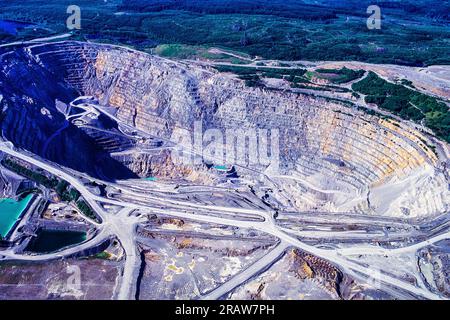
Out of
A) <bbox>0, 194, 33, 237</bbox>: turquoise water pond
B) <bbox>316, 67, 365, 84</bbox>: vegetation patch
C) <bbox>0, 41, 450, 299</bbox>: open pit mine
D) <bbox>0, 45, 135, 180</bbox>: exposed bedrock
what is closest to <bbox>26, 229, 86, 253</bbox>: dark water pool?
<bbox>0, 41, 450, 299</bbox>: open pit mine

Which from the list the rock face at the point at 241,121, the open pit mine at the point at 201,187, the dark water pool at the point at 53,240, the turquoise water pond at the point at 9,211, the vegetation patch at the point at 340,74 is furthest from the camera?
the vegetation patch at the point at 340,74

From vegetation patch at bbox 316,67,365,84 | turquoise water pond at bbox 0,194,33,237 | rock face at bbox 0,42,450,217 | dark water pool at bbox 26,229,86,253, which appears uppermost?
vegetation patch at bbox 316,67,365,84

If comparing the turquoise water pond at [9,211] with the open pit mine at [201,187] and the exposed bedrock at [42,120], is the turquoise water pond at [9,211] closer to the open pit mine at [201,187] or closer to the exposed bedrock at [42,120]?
the open pit mine at [201,187]

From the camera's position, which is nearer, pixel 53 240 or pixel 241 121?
pixel 53 240

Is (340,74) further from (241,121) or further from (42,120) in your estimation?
(42,120)

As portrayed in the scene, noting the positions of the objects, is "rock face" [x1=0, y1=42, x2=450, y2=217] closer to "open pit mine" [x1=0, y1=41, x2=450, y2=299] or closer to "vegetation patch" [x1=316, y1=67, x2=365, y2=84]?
"open pit mine" [x1=0, y1=41, x2=450, y2=299]

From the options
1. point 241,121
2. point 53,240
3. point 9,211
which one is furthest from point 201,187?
point 9,211

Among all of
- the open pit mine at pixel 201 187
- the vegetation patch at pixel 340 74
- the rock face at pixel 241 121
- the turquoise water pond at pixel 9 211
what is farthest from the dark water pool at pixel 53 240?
the vegetation patch at pixel 340 74
